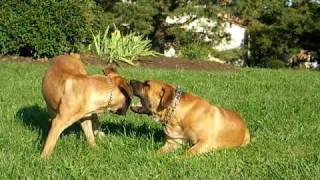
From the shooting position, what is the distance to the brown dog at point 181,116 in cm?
614

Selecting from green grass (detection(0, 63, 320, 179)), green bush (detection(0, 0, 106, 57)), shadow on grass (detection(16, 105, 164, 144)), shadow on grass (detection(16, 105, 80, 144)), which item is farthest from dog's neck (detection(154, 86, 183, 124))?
green bush (detection(0, 0, 106, 57))

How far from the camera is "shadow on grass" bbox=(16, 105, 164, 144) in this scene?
7044mm

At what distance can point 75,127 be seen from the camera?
25.3 ft

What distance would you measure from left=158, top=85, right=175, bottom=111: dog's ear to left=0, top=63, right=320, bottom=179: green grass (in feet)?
1.69

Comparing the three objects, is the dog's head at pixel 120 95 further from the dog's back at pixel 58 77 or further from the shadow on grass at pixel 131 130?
the shadow on grass at pixel 131 130

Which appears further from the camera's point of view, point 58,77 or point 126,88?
point 58,77

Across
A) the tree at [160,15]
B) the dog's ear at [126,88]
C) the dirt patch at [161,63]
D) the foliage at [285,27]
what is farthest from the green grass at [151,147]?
the foliage at [285,27]

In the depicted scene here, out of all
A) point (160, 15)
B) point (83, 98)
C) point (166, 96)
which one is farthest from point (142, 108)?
point (160, 15)

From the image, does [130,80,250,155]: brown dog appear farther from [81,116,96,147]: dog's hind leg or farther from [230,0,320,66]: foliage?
[230,0,320,66]: foliage

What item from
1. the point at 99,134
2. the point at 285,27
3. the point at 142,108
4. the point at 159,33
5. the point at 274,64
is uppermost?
the point at 142,108

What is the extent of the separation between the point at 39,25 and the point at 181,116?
10.6 meters

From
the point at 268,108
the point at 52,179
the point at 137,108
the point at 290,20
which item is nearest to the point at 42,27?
the point at 268,108

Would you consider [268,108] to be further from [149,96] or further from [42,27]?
[42,27]

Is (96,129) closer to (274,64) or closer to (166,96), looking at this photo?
(166,96)
